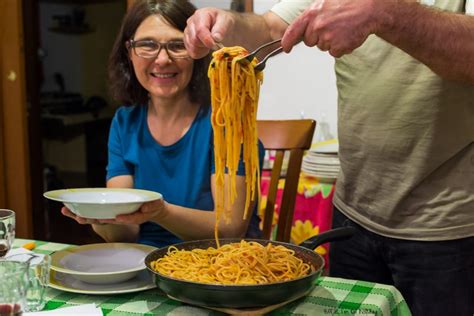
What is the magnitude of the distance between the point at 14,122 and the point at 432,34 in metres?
3.57

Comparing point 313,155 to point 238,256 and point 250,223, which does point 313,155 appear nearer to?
point 250,223

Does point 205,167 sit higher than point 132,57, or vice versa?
point 132,57

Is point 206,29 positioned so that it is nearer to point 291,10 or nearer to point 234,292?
point 291,10

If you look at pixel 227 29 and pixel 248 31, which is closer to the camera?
pixel 227 29

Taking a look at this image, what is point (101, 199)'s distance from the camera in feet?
5.11

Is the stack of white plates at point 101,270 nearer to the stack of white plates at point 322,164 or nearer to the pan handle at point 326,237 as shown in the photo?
the pan handle at point 326,237

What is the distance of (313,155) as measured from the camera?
289 centimetres

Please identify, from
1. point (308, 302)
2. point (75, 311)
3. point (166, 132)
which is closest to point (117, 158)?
point (166, 132)

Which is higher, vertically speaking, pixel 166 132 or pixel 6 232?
pixel 166 132

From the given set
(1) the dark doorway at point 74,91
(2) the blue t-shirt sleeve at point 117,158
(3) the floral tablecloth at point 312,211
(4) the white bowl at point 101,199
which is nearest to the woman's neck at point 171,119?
(2) the blue t-shirt sleeve at point 117,158

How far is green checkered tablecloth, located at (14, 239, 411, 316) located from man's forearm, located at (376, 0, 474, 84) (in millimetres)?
537

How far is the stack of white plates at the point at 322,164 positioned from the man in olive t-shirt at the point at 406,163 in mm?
960

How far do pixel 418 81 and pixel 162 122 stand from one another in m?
0.87

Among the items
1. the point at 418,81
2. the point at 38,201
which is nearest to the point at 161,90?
the point at 418,81
